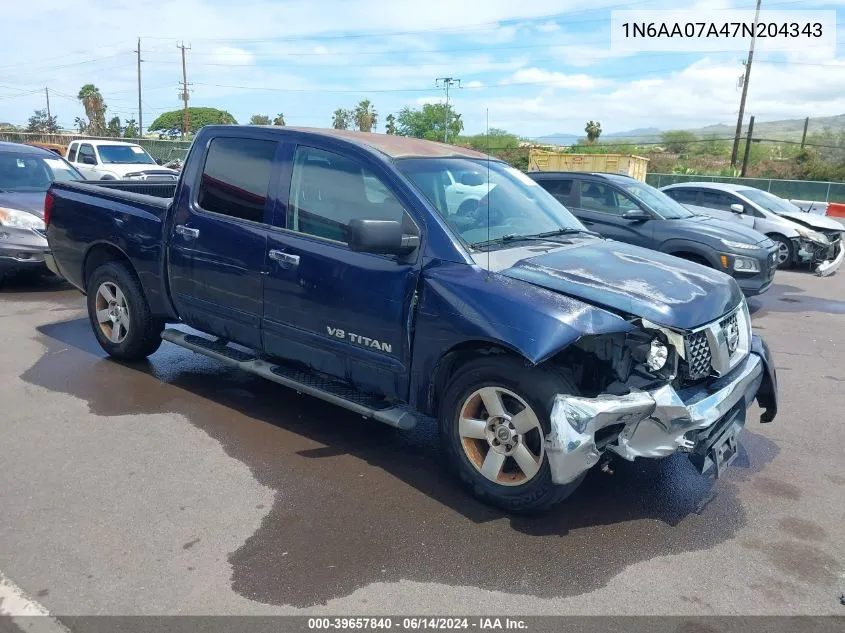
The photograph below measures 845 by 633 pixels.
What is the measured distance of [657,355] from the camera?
363cm

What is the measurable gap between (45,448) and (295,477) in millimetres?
1643

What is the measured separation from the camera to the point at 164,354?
254 inches

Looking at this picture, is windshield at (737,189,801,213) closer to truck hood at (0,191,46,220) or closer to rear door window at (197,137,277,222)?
rear door window at (197,137,277,222)

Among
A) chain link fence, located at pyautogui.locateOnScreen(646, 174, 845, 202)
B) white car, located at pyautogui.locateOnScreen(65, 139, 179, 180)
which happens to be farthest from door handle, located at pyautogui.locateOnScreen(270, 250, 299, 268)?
chain link fence, located at pyautogui.locateOnScreen(646, 174, 845, 202)

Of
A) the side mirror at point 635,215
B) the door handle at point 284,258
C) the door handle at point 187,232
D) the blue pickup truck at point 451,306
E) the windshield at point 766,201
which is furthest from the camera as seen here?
the windshield at point 766,201

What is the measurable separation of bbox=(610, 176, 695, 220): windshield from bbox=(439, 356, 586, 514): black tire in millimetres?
6404

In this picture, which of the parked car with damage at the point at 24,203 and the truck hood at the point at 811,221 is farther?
the truck hood at the point at 811,221

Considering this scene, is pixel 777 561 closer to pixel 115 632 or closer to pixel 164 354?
pixel 115 632

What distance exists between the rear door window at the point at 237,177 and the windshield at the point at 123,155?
14691 mm

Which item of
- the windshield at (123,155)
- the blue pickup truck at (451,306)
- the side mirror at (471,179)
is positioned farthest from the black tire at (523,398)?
the windshield at (123,155)

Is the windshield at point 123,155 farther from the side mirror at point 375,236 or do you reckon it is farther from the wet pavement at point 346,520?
the side mirror at point 375,236

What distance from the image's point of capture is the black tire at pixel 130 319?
18.9 ft

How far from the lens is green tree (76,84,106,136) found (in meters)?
71.3

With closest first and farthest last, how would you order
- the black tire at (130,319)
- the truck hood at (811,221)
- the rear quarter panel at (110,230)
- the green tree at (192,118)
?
the rear quarter panel at (110,230) < the black tire at (130,319) < the truck hood at (811,221) < the green tree at (192,118)
